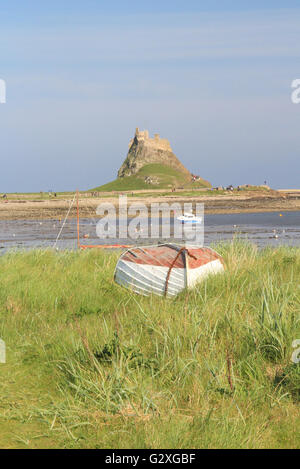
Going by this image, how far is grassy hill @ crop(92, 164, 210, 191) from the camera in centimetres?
14938

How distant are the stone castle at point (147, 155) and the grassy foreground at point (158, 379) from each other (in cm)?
16402

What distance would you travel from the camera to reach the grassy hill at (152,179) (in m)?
149

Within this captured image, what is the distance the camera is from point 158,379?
664cm

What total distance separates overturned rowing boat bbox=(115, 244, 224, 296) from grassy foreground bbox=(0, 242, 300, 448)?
1.22 meters

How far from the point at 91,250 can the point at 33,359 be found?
8.69m

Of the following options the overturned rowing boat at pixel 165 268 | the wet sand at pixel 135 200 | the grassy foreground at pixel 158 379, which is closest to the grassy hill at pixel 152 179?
the wet sand at pixel 135 200

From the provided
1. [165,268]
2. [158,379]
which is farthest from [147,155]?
[158,379]

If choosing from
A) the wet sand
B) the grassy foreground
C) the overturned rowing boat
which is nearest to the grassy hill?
the wet sand

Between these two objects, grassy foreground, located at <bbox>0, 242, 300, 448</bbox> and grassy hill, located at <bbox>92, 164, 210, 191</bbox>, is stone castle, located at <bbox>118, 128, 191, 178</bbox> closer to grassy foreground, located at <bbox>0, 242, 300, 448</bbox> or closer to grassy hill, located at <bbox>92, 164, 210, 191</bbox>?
grassy hill, located at <bbox>92, 164, 210, 191</bbox>

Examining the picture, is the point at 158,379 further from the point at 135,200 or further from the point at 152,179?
the point at 152,179

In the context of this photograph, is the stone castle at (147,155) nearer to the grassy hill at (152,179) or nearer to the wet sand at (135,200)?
the grassy hill at (152,179)

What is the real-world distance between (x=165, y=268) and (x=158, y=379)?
4822 millimetres

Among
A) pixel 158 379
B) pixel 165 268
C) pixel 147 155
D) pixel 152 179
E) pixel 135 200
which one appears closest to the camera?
pixel 158 379
